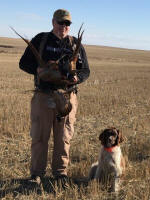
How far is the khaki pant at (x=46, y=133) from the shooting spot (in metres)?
5.02

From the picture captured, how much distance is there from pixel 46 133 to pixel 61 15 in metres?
1.79

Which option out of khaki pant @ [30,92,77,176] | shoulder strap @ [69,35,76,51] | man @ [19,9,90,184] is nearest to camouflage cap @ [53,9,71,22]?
man @ [19,9,90,184]

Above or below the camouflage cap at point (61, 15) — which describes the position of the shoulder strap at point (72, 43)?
below

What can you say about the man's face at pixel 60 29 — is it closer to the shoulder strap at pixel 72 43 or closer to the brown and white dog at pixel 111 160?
the shoulder strap at pixel 72 43

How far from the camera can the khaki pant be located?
5.02m

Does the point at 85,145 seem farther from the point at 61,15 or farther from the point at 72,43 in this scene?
the point at 61,15

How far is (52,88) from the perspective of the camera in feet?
16.2

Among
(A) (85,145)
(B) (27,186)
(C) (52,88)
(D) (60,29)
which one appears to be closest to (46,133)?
(C) (52,88)

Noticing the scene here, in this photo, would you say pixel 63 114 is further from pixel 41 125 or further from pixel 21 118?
pixel 21 118

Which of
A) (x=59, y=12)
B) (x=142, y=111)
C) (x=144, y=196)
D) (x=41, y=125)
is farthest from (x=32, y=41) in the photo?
(x=142, y=111)

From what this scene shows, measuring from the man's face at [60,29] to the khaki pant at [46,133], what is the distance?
915 millimetres

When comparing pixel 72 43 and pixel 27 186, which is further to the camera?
pixel 27 186

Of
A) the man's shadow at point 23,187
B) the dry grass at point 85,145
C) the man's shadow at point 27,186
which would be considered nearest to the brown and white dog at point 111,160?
the dry grass at point 85,145

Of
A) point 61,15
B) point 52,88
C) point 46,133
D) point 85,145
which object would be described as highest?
point 61,15
